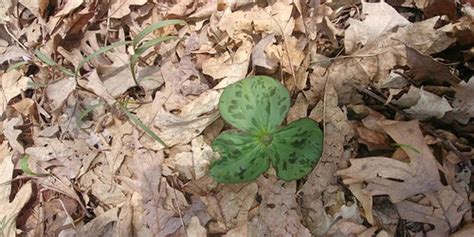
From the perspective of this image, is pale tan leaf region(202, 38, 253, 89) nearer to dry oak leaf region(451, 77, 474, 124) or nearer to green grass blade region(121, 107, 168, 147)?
green grass blade region(121, 107, 168, 147)

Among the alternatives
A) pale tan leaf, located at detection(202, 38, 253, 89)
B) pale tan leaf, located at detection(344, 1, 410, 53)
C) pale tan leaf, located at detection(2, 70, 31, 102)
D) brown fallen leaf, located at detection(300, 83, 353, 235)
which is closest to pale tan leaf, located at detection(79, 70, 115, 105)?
pale tan leaf, located at detection(2, 70, 31, 102)

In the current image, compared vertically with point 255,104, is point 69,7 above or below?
above

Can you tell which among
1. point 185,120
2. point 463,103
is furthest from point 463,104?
point 185,120

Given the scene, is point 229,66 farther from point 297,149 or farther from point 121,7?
point 121,7

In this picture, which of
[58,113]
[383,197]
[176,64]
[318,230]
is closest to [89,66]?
[58,113]

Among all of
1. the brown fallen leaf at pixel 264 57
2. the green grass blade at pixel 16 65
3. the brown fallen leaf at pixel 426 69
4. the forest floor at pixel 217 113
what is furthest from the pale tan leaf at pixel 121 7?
the brown fallen leaf at pixel 426 69

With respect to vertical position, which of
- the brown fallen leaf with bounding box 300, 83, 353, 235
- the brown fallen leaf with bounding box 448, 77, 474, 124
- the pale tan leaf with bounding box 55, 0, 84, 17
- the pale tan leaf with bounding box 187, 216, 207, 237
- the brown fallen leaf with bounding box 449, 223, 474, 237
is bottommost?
the pale tan leaf with bounding box 187, 216, 207, 237

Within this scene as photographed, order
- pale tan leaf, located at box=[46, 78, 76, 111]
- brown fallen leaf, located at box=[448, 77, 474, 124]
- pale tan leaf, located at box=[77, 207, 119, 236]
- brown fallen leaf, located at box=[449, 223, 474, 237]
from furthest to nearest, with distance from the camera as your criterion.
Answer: pale tan leaf, located at box=[46, 78, 76, 111] < pale tan leaf, located at box=[77, 207, 119, 236] < brown fallen leaf, located at box=[448, 77, 474, 124] < brown fallen leaf, located at box=[449, 223, 474, 237]
